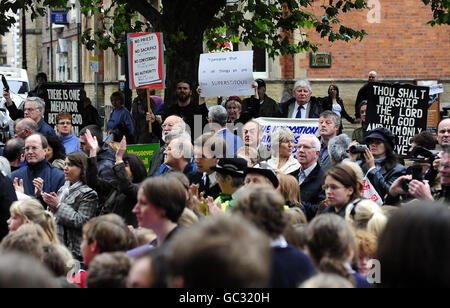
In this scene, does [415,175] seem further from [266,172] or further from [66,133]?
[66,133]

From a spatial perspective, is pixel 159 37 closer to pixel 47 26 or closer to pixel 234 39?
pixel 234 39

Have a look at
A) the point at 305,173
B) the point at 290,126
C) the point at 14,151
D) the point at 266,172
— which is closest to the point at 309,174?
the point at 305,173

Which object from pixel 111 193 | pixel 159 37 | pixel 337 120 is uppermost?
pixel 159 37

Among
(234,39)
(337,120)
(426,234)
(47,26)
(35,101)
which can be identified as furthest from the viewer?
(47,26)

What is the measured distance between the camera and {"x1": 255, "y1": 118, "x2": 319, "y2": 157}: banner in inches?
409

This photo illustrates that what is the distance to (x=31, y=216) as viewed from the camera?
5641mm

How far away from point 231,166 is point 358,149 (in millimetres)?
1277

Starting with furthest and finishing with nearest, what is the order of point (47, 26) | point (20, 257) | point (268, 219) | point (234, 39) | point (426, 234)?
point (47, 26) < point (234, 39) < point (268, 219) < point (426, 234) < point (20, 257)

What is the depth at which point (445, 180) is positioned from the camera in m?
5.89

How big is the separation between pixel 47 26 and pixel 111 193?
134 ft

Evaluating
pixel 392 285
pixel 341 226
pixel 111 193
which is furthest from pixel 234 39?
pixel 392 285

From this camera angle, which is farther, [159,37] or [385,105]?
[159,37]

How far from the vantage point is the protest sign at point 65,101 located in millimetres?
12812

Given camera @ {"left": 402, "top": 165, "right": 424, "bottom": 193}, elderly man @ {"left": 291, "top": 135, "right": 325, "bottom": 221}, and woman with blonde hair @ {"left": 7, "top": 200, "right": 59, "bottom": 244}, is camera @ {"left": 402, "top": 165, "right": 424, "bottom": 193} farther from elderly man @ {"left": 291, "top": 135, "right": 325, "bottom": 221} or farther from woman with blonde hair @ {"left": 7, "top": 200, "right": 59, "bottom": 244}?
woman with blonde hair @ {"left": 7, "top": 200, "right": 59, "bottom": 244}
